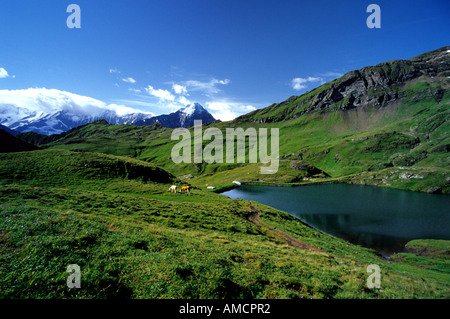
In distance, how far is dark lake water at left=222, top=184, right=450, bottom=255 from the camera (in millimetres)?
49806

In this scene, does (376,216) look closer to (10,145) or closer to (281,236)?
(281,236)

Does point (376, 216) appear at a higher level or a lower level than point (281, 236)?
lower

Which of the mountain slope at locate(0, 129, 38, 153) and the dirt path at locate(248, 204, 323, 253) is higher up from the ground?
the mountain slope at locate(0, 129, 38, 153)

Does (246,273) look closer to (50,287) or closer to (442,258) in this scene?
(50,287)

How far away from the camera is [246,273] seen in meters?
11.6

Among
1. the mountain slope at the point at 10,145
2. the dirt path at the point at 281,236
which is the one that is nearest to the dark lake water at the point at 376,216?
the dirt path at the point at 281,236

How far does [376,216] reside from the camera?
66625 millimetres

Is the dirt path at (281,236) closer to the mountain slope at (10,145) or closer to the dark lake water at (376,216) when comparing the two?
the dark lake water at (376,216)

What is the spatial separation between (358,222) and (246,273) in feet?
221

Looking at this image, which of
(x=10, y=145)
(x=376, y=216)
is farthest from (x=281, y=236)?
(x=10, y=145)

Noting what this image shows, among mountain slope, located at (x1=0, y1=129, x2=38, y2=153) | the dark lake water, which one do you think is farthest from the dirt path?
mountain slope, located at (x1=0, y1=129, x2=38, y2=153)

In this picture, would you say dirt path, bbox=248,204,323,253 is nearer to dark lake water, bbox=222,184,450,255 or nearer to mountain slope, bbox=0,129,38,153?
dark lake water, bbox=222,184,450,255

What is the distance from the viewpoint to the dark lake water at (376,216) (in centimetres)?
4981
